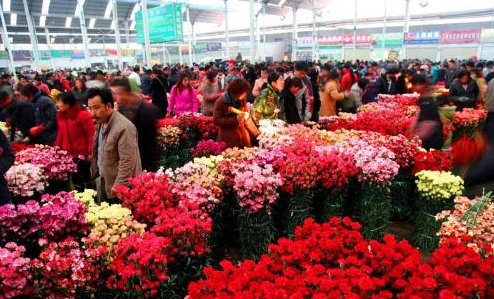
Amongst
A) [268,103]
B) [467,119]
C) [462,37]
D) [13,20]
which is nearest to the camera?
[268,103]

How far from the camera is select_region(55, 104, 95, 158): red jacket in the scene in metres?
4.35

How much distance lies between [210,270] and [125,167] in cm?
151

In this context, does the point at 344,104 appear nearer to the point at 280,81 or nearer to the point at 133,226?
the point at 280,81

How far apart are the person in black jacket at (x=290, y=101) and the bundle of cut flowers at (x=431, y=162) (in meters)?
1.92

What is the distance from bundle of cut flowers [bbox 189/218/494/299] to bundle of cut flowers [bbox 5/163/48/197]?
8.41 feet

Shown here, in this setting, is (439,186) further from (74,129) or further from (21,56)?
(21,56)

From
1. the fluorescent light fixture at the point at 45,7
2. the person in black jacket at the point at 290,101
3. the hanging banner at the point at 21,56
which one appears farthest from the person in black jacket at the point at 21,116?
the hanging banner at the point at 21,56

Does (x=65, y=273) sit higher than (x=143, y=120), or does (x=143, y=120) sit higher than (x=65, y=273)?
(x=143, y=120)

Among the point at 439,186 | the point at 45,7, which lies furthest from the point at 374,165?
the point at 45,7

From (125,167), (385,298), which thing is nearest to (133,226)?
(125,167)

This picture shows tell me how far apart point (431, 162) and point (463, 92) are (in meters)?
4.89

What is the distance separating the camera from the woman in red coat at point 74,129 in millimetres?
4277

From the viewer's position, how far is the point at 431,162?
13.5 ft

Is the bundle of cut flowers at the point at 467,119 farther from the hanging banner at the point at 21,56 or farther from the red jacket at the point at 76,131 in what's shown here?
the hanging banner at the point at 21,56
